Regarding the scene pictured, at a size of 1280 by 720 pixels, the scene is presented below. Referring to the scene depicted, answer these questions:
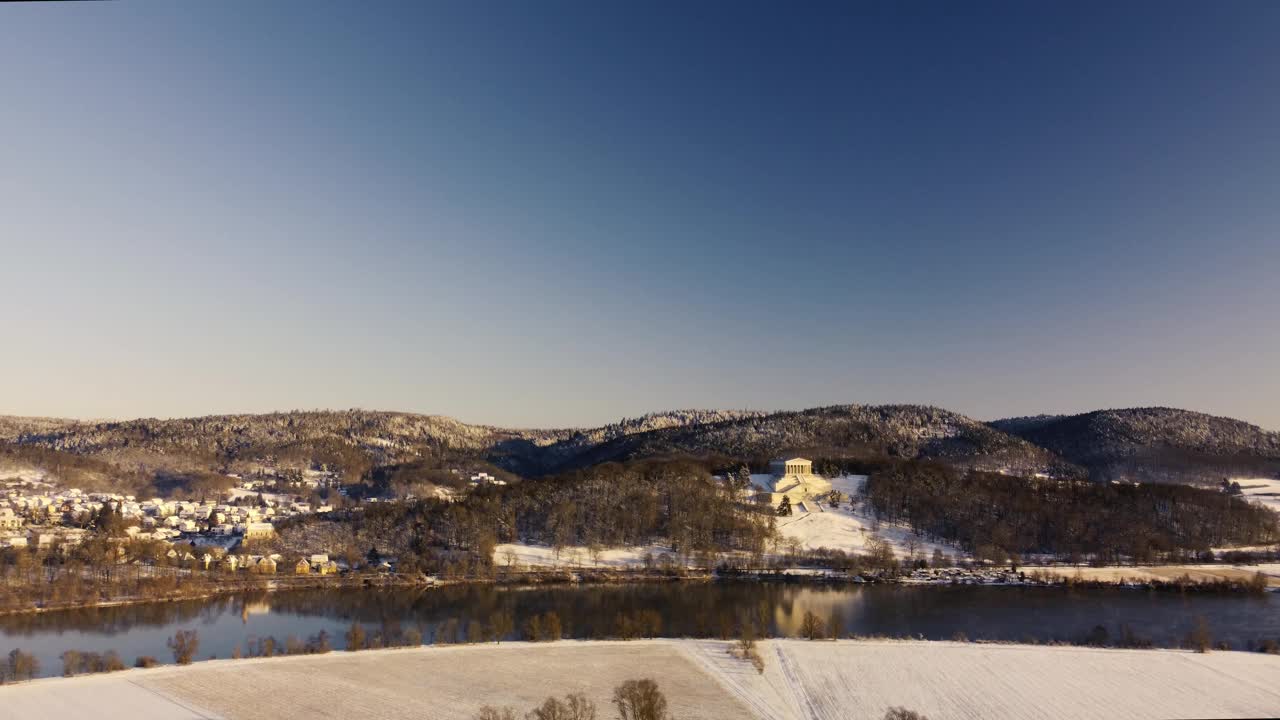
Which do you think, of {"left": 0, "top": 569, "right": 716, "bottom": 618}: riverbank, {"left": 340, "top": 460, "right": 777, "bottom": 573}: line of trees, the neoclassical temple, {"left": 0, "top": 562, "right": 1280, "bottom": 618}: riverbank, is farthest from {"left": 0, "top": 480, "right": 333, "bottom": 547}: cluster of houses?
the neoclassical temple

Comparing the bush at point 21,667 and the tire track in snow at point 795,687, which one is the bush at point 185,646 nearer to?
the bush at point 21,667

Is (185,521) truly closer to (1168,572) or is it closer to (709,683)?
(709,683)

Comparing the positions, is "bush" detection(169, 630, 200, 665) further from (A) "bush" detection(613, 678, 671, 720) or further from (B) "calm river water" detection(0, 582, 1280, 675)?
(A) "bush" detection(613, 678, 671, 720)

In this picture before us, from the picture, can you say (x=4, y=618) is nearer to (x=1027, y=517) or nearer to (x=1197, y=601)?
(x=1197, y=601)

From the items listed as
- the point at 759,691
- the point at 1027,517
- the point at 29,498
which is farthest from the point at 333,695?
the point at 29,498

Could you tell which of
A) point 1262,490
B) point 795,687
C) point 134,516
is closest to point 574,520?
point 795,687

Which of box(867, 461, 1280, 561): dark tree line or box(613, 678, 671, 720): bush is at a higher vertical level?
box(867, 461, 1280, 561): dark tree line
